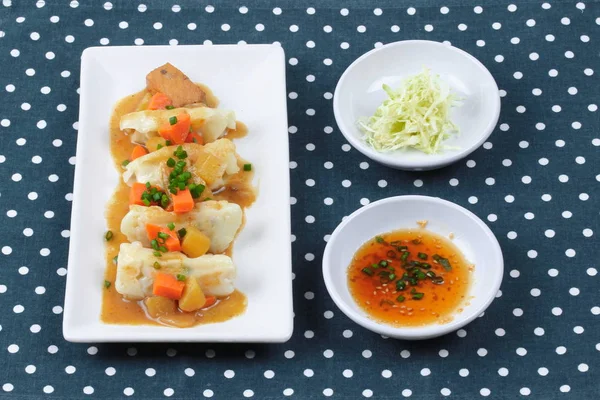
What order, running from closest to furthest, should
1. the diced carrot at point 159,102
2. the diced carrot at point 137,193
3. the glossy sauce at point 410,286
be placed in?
1. the glossy sauce at point 410,286
2. the diced carrot at point 137,193
3. the diced carrot at point 159,102

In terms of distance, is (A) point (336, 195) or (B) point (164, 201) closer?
(B) point (164, 201)

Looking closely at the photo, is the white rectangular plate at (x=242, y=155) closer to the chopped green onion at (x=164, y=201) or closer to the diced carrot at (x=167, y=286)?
the diced carrot at (x=167, y=286)

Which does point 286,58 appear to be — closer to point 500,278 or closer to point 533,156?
point 533,156

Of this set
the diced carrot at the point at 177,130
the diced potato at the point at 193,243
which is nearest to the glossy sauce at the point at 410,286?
the diced potato at the point at 193,243

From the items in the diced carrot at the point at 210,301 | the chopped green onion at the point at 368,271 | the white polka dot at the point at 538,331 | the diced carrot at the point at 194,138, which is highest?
the diced carrot at the point at 194,138

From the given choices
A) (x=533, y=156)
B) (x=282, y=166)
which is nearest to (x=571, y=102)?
(x=533, y=156)

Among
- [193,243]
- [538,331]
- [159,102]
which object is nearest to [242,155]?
[159,102]

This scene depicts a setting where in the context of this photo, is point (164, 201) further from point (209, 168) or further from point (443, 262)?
point (443, 262)
